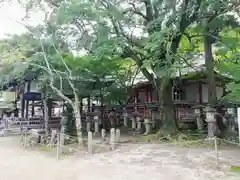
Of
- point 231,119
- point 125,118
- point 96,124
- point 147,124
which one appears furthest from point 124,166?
point 125,118

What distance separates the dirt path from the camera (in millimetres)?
8312

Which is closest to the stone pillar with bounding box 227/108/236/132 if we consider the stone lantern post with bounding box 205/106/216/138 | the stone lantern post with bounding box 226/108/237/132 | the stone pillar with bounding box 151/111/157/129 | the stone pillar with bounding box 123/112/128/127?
the stone lantern post with bounding box 226/108/237/132

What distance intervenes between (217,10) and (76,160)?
354 inches

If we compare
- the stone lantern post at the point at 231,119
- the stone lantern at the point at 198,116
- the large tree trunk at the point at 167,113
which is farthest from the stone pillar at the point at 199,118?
the large tree trunk at the point at 167,113

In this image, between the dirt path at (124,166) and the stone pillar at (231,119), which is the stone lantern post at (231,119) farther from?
the dirt path at (124,166)

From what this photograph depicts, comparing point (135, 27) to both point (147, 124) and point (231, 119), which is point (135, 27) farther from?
point (231, 119)

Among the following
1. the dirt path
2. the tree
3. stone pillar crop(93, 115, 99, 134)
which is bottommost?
the dirt path

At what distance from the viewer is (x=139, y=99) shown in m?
26.0

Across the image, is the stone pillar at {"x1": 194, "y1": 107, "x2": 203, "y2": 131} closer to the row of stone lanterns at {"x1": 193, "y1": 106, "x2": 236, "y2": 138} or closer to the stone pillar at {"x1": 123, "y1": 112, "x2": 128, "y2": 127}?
the row of stone lanterns at {"x1": 193, "y1": 106, "x2": 236, "y2": 138}

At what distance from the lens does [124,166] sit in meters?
9.51

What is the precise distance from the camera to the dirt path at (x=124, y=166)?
831 cm

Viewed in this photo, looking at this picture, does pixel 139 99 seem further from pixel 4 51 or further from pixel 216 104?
pixel 4 51

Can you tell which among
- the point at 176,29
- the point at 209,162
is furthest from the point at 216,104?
the point at 209,162

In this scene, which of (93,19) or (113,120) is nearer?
(93,19)
